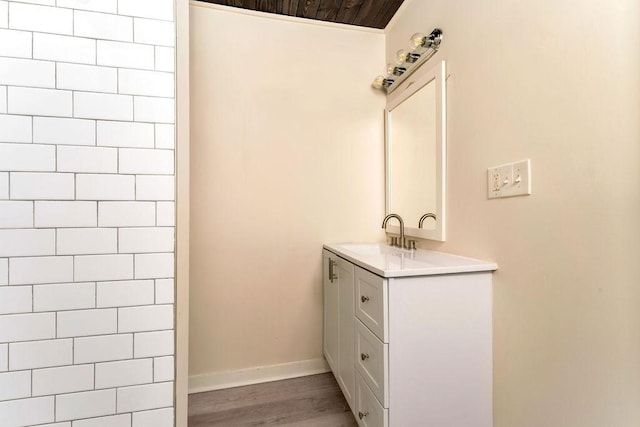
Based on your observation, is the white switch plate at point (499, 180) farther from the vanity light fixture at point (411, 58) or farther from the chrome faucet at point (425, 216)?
the vanity light fixture at point (411, 58)

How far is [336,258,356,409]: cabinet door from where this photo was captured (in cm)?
135

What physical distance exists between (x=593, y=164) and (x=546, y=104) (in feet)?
0.79

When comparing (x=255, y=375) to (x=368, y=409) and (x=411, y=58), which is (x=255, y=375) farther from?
(x=411, y=58)

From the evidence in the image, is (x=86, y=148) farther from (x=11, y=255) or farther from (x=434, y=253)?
(x=434, y=253)

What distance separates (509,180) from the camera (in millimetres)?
1040

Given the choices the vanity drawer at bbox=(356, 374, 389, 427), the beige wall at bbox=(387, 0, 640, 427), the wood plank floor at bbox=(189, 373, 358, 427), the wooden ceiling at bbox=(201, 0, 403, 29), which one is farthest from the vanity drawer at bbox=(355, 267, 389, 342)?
the wooden ceiling at bbox=(201, 0, 403, 29)

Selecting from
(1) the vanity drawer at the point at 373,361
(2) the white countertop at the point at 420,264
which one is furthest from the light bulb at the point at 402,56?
(1) the vanity drawer at the point at 373,361

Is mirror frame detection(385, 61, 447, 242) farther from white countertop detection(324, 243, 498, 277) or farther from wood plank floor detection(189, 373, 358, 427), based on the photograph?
wood plank floor detection(189, 373, 358, 427)

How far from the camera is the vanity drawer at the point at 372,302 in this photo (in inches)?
40.5

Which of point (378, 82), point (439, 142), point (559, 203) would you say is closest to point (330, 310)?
point (439, 142)

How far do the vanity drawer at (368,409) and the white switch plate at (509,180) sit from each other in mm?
862

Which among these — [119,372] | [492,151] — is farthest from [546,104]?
[119,372]

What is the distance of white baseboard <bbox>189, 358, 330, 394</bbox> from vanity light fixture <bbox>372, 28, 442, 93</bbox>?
1.83m

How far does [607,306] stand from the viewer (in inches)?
30.0
